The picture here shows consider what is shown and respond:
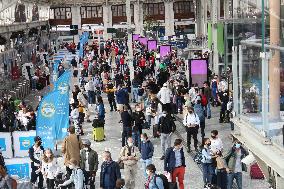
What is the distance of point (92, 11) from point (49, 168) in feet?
217

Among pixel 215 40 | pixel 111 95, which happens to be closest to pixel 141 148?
pixel 111 95

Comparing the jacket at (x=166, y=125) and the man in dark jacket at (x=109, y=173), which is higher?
the jacket at (x=166, y=125)

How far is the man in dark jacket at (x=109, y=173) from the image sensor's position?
11.3 metres

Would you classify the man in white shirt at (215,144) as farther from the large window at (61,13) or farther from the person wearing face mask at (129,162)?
the large window at (61,13)

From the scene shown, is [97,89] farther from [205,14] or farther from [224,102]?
[205,14]

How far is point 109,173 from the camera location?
11328 mm

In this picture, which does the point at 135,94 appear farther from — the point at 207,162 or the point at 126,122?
the point at 207,162

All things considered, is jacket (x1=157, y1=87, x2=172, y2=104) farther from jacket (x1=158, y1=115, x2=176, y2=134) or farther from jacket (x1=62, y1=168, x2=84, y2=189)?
jacket (x1=62, y1=168, x2=84, y2=189)

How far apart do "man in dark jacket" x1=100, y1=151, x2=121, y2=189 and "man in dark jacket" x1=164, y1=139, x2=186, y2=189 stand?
1.12 meters

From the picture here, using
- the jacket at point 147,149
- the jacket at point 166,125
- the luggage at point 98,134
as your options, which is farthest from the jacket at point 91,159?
the luggage at point 98,134

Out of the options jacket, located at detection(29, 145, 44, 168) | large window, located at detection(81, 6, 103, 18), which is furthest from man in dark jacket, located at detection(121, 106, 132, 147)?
large window, located at detection(81, 6, 103, 18)

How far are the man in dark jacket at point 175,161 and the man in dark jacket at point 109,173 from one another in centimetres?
112

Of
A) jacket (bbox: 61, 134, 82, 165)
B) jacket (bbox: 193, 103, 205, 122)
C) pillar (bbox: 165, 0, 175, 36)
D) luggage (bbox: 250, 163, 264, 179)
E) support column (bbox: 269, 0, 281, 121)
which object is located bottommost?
luggage (bbox: 250, 163, 264, 179)

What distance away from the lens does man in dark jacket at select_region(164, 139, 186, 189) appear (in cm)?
1177
